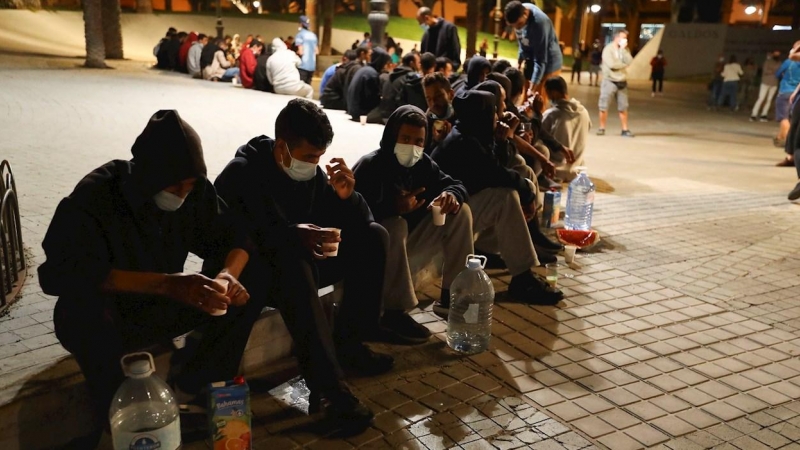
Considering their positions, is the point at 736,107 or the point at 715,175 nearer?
the point at 715,175

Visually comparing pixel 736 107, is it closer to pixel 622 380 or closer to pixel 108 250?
pixel 622 380

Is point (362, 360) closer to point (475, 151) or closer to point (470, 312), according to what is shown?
point (470, 312)

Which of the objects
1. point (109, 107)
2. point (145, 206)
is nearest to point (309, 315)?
point (145, 206)

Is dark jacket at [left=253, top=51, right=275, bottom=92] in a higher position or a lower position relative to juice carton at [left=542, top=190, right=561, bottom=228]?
higher

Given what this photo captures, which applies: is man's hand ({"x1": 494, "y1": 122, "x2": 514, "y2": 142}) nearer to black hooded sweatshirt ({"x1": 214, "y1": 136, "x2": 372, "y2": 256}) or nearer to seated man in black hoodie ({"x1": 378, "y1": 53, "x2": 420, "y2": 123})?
black hooded sweatshirt ({"x1": 214, "y1": 136, "x2": 372, "y2": 256})

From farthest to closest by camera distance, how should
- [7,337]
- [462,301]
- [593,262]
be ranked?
1. [593,262]
2. [462,301]
3. [7,337]

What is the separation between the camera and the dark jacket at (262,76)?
1625cm

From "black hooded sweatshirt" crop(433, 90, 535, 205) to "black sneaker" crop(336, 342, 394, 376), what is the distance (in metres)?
1.63

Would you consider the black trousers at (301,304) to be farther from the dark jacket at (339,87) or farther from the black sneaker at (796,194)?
the dark jacket at (339,87)

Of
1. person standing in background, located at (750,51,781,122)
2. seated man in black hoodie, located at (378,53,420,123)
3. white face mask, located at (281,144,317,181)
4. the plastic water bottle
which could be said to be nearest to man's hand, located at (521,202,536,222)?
white face mask, located at (281,144,317,181)

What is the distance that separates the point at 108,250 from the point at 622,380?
2846 millimetres

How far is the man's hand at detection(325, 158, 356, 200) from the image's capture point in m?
3.82

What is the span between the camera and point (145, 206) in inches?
118

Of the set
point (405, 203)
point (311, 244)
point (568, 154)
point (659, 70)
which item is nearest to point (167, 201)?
point (311, 244)
